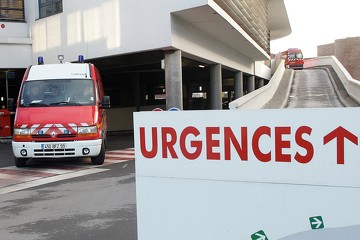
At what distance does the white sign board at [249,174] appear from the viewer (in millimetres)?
2213

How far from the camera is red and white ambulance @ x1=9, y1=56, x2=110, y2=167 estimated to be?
9.46 meters

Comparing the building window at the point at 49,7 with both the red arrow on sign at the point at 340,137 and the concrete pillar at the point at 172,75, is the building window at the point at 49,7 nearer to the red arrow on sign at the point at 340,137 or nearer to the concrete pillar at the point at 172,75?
the concrete pillar at the point at 172,75

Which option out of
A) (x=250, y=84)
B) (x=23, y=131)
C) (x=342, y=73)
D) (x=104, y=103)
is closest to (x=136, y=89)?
(x=250, y=84)

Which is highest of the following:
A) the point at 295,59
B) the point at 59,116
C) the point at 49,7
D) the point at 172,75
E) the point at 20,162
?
the point at 295,59

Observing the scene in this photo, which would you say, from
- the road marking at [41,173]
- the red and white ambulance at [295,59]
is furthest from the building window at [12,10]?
the red and white ambulance at [295,59]

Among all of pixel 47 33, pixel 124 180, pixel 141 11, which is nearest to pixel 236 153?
pixel 124 180

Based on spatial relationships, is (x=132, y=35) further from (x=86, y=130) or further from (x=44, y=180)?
(x=44, y=180)

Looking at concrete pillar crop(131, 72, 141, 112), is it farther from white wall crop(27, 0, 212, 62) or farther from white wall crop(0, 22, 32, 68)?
white wall crop(0, 22, 32, 68)

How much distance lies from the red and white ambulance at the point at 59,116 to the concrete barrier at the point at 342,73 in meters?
16.4

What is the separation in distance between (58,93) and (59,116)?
87 cm

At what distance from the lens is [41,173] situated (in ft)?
30.9

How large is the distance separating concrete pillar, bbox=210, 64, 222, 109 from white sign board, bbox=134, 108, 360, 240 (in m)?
20.4

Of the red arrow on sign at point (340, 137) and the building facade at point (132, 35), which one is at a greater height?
the building facade at point (132, 35)

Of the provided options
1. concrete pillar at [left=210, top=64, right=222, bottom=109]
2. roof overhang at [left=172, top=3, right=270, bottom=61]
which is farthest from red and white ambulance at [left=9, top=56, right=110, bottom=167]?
concrete pillar at [left=210, top=64, right=222, bottom=109]
